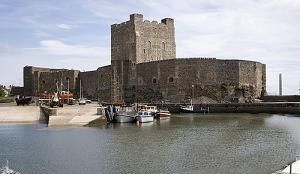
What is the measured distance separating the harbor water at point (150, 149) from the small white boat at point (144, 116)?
18.4 feet

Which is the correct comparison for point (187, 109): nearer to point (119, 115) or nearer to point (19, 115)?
point (119, 115)

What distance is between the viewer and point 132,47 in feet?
178

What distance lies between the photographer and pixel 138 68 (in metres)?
54.2

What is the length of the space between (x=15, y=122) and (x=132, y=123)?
846 centimetres

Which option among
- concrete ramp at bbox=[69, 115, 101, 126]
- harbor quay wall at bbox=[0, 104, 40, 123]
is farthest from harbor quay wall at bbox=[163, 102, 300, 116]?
concrete ramp at bbox=[69, 115, 101, 126]

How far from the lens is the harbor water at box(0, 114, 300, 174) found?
55.2 feet

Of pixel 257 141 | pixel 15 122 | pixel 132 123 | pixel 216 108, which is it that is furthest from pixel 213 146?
pixel 216 108

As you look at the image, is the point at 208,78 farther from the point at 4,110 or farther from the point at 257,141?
the point at 257,141

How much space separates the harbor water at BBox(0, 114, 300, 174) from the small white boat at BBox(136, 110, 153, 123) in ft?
18.4

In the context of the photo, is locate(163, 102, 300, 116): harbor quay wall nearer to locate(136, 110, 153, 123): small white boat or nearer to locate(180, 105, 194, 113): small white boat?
locate(180, 105, 194, 113): small white boat

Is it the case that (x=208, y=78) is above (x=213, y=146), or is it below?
above

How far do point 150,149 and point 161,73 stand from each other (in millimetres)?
31972

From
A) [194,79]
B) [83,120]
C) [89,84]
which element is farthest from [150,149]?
[89,84]

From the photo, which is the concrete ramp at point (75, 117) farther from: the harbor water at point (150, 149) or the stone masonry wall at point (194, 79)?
the stone masonry wall at point (194, 79)
